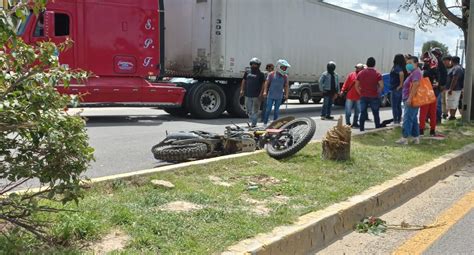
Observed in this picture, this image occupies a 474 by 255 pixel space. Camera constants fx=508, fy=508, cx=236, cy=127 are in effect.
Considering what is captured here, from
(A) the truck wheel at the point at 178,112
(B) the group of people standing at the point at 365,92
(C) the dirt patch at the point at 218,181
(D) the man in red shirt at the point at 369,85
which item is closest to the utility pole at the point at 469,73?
(B) the group of people standing at the point at 365,92

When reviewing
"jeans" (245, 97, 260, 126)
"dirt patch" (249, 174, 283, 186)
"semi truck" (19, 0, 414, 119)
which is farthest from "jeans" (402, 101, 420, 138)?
"semi truck" (19, 0, 414, 119)

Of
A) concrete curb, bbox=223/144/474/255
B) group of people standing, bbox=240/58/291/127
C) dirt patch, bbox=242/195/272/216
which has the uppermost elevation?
group of people standing, bbox=240/58/291/127

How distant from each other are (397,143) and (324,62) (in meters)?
10.2

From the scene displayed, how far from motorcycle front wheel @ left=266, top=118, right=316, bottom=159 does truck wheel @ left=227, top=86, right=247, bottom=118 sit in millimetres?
7574

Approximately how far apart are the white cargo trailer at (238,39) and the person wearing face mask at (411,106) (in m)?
6.51

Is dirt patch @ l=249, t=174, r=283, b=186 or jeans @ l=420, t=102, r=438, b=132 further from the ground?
jeans @ l=420, t=102, r=438, b=132

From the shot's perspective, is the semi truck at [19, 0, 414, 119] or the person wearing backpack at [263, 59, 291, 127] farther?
the semi truck at [19, 0, 414, 119]

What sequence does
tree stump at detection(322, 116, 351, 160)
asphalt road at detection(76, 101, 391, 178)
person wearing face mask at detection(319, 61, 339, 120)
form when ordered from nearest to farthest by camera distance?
tree stump at detection(322, 116, 351, 160) → asphalt road at detection(76, 101, 391, 178) → person wearing face mask at detection(319, 61, 339, 120)

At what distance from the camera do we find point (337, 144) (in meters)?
6.90

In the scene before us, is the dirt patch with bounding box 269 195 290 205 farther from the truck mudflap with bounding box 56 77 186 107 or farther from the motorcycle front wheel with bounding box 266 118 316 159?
the truck mudflap with bounding box 56 77 186 107

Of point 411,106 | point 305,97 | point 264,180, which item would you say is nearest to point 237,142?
point 264,180

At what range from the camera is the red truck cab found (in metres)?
12.1

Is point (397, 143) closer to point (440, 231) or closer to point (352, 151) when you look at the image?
point (352, 151)

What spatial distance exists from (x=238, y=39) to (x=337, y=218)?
424 inches
